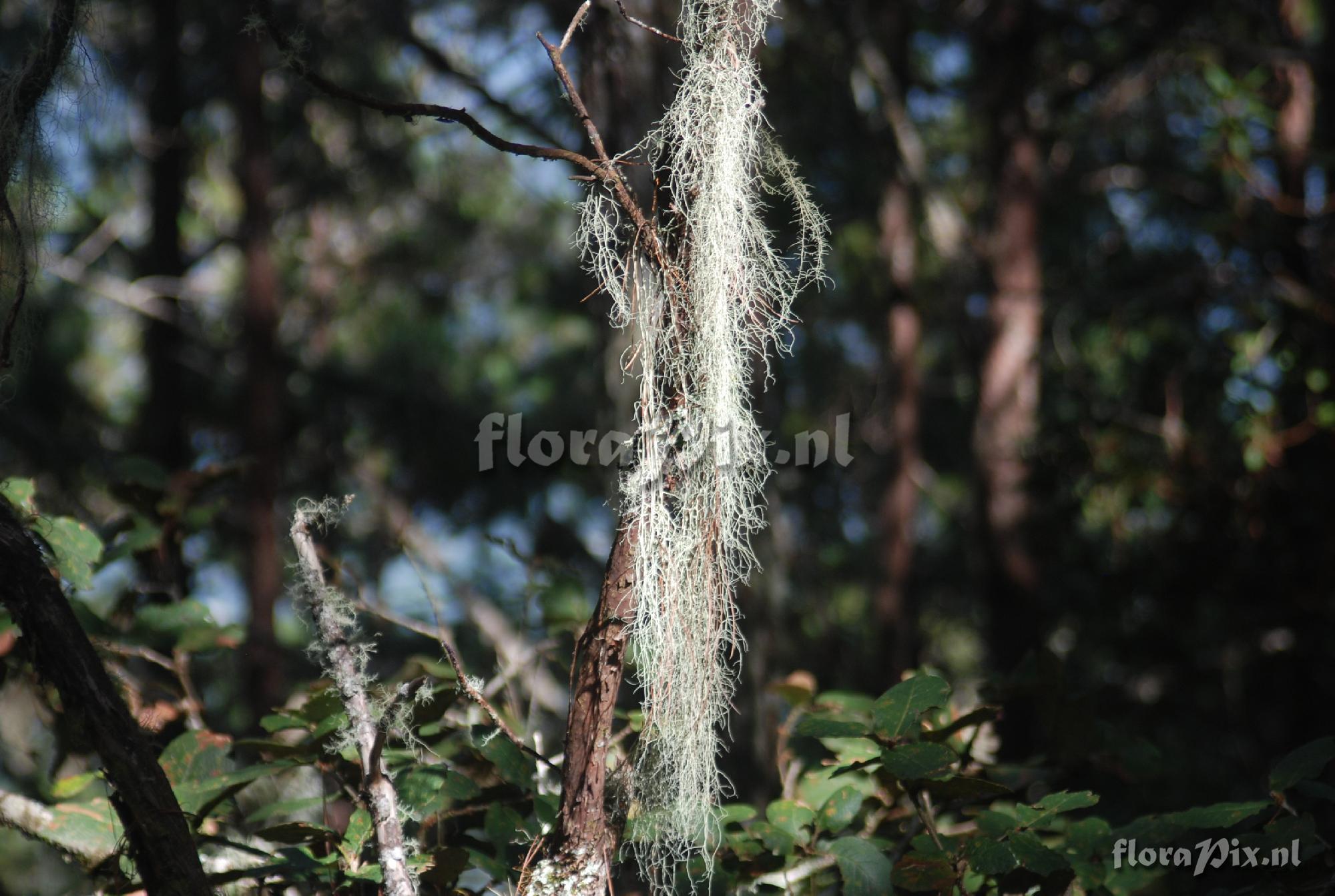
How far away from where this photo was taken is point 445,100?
5.55 metres

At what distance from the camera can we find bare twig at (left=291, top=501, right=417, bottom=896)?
963 mm

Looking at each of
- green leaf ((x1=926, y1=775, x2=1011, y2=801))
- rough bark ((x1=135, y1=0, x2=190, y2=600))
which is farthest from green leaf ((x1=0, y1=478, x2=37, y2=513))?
rough bark ((x1=135, y1=0, x2=190, y2=600))

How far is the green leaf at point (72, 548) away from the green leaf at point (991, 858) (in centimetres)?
111

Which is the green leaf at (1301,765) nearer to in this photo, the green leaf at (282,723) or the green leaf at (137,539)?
the green leaf at (282,723)

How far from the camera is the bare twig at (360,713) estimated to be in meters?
0.96

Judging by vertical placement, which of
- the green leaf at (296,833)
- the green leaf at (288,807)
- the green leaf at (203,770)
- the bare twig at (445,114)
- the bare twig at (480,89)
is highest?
the bare twig at (480,89)

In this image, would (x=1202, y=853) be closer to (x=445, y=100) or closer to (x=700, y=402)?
(x=700, y=402)

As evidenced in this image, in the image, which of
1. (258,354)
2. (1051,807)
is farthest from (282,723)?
(258,354)

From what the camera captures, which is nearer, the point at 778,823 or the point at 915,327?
the point at 778,823

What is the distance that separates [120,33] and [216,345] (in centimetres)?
180

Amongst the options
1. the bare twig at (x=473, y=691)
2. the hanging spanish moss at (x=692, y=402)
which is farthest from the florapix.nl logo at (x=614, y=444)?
the bare twig at (x=473, y=691)

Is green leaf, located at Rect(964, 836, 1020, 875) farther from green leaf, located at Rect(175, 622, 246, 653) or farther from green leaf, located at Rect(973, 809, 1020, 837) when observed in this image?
green leaf, located at Rect(175, 622, 246, 653)

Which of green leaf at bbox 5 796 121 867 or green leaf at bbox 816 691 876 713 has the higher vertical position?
green leaf at bbox 816 691 876 713

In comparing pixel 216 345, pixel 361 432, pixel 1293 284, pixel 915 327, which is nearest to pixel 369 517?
pixel 361 432
